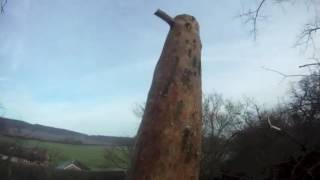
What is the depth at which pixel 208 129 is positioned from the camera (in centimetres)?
3431

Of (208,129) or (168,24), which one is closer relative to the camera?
(168,24)

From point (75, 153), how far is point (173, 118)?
47084 millimetres

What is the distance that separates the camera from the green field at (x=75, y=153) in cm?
4125

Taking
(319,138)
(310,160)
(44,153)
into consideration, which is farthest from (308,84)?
(44,153)

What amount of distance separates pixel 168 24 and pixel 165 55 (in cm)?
32

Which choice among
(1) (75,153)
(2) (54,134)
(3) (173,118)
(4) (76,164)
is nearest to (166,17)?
(3) (173,118)

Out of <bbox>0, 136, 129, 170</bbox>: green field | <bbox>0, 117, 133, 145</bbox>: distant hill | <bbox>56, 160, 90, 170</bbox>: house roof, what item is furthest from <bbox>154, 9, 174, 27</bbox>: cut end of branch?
<bbox>56, 160, 90, 170</bbox>: house roof

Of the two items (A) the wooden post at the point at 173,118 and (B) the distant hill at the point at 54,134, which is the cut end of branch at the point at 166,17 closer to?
(A) the wooden post at the point at 173,118

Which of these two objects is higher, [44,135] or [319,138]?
[44,135]

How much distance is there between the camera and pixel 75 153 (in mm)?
49125

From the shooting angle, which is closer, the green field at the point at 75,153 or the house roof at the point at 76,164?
the green field at the point at 75,153

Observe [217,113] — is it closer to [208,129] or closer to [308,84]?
[208,129]

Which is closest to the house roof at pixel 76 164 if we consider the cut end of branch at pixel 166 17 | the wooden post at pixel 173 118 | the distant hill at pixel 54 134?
the distant hill at pixel 54 134

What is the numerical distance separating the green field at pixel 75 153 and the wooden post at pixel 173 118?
120 ft
